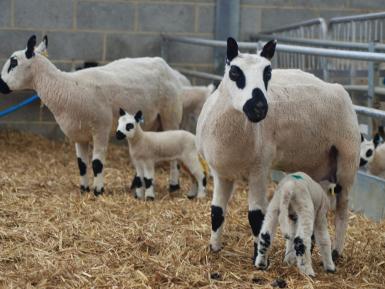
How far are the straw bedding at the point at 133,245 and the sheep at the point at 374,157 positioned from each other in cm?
105

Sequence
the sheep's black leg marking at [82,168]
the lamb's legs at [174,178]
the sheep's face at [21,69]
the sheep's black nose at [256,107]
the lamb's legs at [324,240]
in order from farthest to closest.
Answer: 1. the lamb's legs at [174,178]
2. the sheep's black leg marking at [82,168]
3. the sheep's face at [21,69]
4. the lamb's legs at [324,240]
5. the sheep's black nose at [256,107]

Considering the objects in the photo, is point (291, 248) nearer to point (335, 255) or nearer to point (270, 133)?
point (335, 255)

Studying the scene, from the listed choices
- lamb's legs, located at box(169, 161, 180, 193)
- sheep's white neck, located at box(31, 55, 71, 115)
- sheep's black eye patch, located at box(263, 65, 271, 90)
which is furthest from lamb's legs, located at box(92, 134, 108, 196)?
sheep's black eye patch, located at box(263, 65, 271, 90)

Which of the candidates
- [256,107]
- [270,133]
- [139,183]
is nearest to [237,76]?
[256,107]

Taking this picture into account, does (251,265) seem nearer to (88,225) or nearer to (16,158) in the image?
(88,225)

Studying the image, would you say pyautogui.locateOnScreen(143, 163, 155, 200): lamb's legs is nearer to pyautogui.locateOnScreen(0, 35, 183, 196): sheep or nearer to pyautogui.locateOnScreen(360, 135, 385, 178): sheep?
pyautogui.locateOnScreen(0, 35, 183, 196): sheep

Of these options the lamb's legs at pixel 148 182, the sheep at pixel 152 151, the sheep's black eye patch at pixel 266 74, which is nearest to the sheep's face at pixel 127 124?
the sheep at pixel 152 151

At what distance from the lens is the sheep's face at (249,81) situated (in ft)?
18.5

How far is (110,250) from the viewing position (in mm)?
6730

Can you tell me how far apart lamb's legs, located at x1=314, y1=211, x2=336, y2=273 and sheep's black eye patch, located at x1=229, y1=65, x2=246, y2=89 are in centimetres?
109

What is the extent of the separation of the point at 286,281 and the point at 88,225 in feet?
7.41

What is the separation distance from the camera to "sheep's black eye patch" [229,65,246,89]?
587 centimetres

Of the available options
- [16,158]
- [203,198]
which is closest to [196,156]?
[203,198]

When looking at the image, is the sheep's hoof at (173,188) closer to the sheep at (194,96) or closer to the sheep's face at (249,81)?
the sheep at (194,96)
